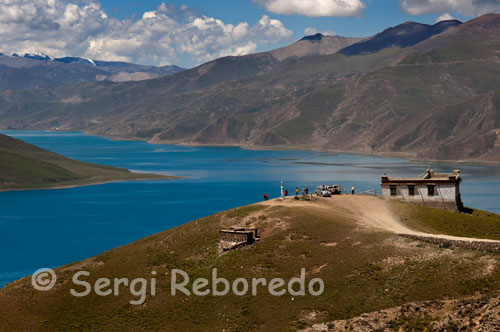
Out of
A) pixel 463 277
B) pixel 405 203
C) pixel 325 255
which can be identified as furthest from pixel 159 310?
pixel 405 203

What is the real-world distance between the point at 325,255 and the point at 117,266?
2116cm

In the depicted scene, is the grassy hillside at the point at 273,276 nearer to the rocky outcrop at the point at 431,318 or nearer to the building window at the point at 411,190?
the rocky outcrop at the point at 431,318

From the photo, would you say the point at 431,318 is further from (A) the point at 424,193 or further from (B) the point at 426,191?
(B) the point at 426,191

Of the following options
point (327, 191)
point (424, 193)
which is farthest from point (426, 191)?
point (327, 191)

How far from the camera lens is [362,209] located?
292 feet

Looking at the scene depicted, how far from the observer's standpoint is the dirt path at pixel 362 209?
78175 millimetres

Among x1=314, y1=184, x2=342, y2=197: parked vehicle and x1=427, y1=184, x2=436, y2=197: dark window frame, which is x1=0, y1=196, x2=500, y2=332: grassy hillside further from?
x1=427, y1=184, x2=436, y2=197: dark window frame

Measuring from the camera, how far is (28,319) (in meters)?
62.1

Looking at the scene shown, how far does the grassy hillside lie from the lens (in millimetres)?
57656

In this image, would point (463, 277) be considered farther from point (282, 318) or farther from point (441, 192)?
→ point (441, 192)

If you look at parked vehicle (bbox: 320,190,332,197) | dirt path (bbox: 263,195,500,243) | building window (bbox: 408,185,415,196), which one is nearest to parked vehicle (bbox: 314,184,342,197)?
parked vehicle (bbox: 320,190,332,197)

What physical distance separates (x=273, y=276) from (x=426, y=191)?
4371 cm

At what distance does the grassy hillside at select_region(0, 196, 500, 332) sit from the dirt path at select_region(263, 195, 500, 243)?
148 inches

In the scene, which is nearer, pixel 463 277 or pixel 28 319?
pixel 463 277
